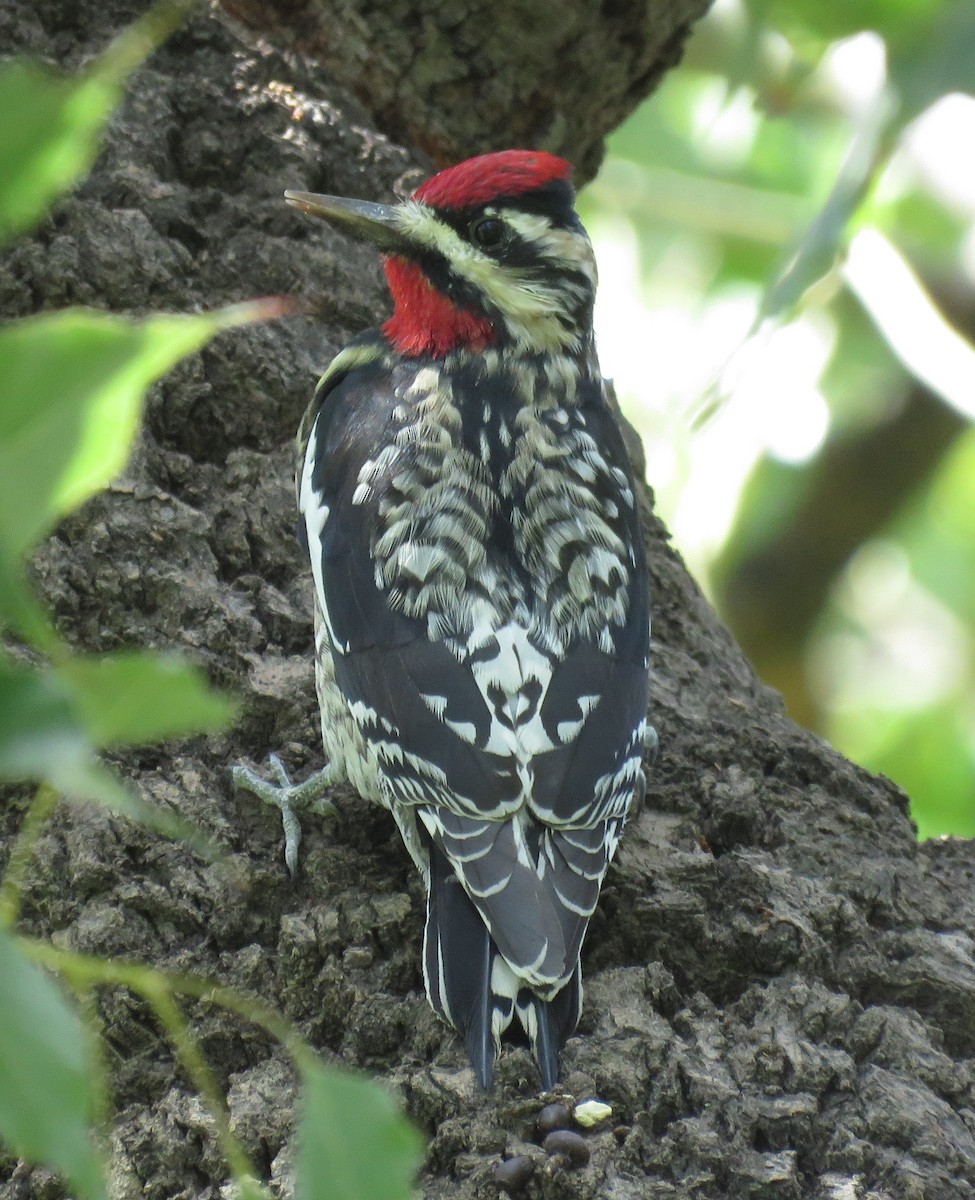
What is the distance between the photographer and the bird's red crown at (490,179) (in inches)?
108

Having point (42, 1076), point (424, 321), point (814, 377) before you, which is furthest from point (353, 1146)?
point (814, 377)

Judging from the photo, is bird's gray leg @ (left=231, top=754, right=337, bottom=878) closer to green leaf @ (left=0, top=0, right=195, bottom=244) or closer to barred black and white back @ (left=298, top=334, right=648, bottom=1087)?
barred black and white back @ (left=298, top=334, right=648, bottom=1087)

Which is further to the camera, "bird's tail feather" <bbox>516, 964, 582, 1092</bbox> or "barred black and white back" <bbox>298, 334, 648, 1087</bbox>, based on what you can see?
"barred black and white back" <bbox>298, 334, 648, 1087</bbox>

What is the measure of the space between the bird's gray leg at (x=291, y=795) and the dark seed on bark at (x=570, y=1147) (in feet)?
1.90

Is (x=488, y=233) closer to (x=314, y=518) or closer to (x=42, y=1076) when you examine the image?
(x=314, y=518)

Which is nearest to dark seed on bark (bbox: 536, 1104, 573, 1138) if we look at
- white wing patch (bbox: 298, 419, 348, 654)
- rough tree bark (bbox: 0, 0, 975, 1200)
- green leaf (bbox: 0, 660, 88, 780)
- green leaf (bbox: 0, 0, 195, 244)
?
rough tree bark (bbox: 0, 0, 975, 1200)

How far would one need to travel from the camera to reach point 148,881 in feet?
6.88

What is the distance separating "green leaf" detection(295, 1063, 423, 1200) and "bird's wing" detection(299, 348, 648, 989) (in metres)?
1.04

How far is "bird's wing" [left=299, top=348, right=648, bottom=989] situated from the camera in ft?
6.77

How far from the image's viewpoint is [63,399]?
2.37ft

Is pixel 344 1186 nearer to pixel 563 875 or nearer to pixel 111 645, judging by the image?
pixel 563 875

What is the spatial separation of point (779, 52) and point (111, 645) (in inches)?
101

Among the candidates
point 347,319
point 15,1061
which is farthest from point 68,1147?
point 347,319

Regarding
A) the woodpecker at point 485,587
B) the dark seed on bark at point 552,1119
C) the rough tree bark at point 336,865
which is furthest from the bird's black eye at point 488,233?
the dark seed on bark at point 552,1119
